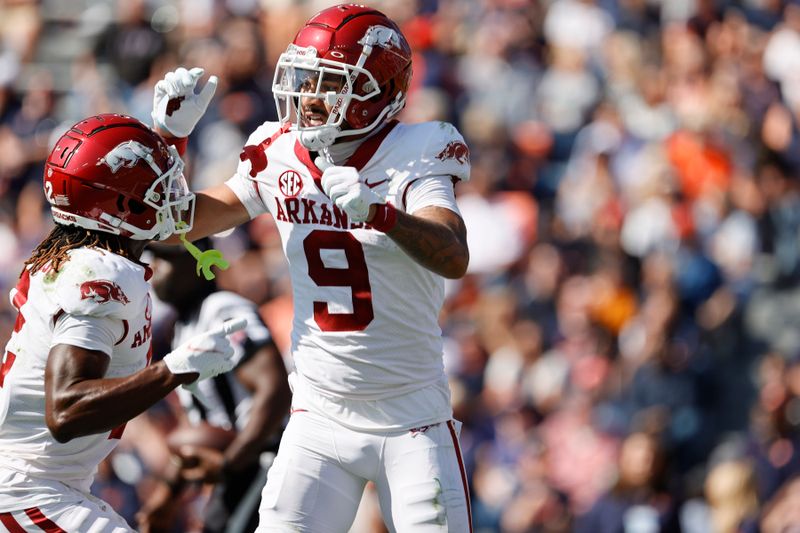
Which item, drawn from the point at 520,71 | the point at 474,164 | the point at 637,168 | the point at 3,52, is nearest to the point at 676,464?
the point at 637,168

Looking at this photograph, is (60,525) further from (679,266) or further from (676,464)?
(679,266)

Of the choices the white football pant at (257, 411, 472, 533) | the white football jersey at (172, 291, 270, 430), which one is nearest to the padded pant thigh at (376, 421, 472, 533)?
the white football pant at (257, 411, 472, 533)

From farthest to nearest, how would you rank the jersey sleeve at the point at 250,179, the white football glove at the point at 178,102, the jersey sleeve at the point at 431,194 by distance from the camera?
the white football glove at the point at 178,102, the jersey sleeve at the point at 250,179, the jersey sleeve at the point at 431,194

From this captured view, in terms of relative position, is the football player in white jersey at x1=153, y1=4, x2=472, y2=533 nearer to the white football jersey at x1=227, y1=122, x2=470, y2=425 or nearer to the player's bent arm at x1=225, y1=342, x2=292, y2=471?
the white football jersey at x1=227, y1=122, x2=470, y2=425

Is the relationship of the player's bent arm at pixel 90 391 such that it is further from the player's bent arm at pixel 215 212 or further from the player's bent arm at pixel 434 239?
the player's bent arm at pixel 215 212

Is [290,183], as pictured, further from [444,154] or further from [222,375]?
[222,375]

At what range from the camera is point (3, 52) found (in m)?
12.9

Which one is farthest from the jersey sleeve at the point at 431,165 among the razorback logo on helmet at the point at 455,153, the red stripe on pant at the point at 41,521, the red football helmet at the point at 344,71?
the red stripe on pant at the point at 41,521

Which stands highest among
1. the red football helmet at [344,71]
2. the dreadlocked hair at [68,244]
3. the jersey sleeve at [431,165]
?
the red football helmet at [344,71]

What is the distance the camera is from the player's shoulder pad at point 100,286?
156 inches

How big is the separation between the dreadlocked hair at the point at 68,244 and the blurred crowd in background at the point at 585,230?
2301 millimetres

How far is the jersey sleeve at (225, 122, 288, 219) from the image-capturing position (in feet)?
16.0

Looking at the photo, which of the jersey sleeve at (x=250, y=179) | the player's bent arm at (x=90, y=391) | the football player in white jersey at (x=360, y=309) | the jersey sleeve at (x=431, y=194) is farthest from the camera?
the jersey sleeve at (x=250, y=179)

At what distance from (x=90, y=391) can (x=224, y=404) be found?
7.28 ft
